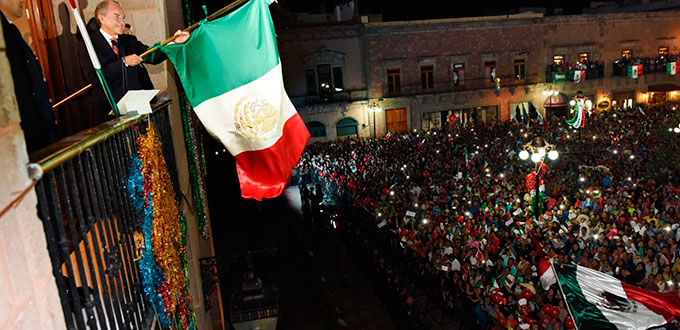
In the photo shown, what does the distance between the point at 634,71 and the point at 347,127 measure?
23.2 meters

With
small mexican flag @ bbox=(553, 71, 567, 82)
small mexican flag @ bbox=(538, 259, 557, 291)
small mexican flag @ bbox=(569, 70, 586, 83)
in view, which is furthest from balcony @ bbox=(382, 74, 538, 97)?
small mexican flag @ bbox=(538, 259, 557, 291)

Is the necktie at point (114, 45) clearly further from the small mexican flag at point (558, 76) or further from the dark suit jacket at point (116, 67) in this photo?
the small mexican flag at point (558, 76)

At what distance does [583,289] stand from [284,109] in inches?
206

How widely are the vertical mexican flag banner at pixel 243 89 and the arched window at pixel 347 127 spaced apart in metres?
28.1

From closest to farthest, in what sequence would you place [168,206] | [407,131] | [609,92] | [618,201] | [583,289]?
[168,206]
[583,289]
[618,201]
[407,131]
[609,92]

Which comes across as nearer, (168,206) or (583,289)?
(168,206)

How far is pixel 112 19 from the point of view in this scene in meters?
4.18

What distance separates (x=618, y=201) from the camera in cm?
1423

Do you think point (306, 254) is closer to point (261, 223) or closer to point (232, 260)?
point (261, 223)

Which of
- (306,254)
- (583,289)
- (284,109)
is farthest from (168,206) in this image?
(306,254)

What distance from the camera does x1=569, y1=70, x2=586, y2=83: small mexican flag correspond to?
34844 millimetres

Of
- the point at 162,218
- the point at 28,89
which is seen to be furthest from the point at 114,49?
the point at 162,218

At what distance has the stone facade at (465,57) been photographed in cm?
3275

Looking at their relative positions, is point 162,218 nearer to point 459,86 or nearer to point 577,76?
point 459,86
